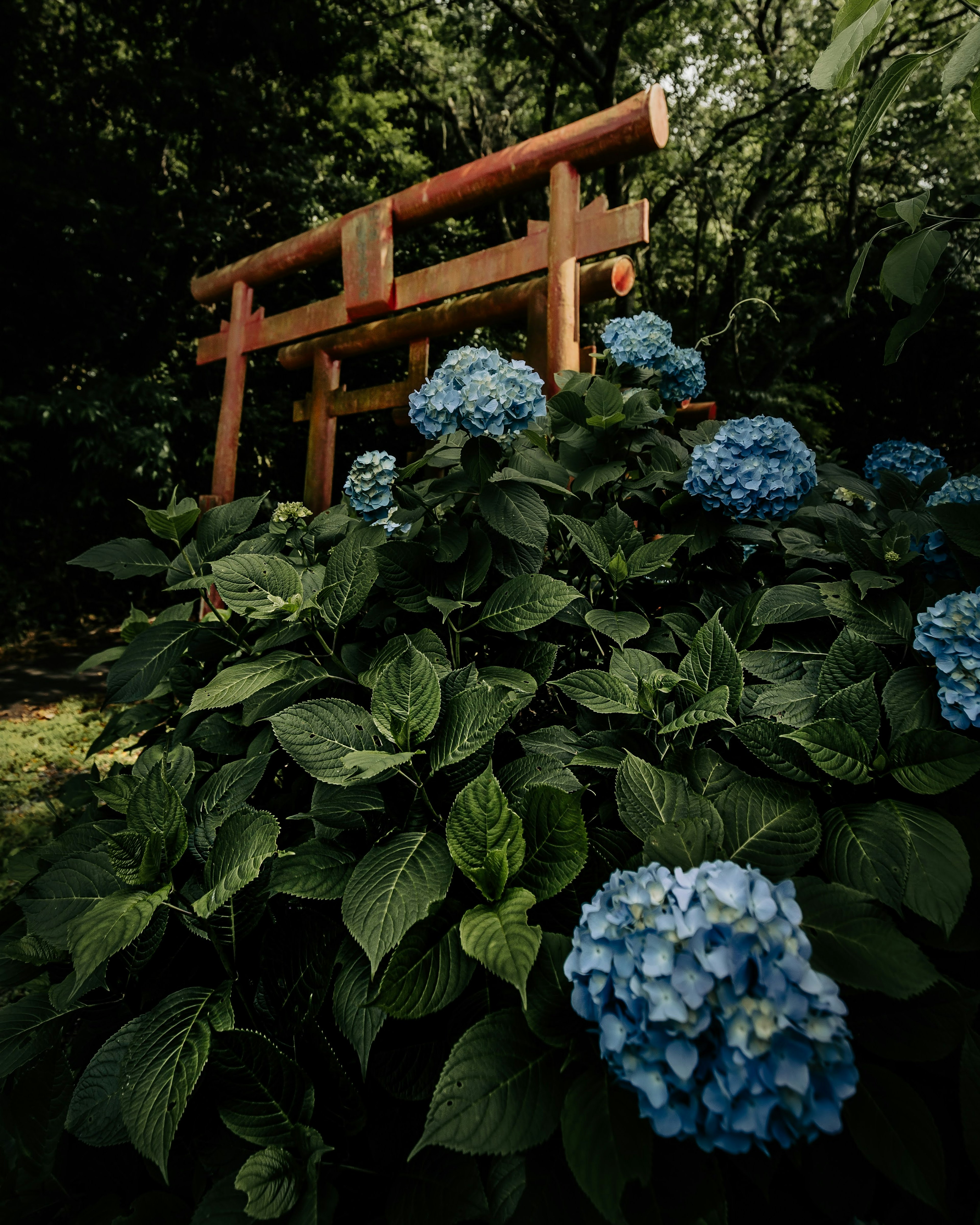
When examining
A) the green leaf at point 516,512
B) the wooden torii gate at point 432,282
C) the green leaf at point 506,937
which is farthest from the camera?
the wooden torii gate at point 432,282

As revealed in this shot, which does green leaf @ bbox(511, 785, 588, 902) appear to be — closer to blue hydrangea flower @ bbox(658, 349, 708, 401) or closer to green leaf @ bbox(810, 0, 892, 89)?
green leaf @ bbox(810, 0, 892, 89)

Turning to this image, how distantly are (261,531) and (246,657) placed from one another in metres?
0.43

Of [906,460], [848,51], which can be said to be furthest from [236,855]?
[906,460]

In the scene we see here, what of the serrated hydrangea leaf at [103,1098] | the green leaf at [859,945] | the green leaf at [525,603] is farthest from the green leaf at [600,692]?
the serrated hydrangea leaf at [103,1098]

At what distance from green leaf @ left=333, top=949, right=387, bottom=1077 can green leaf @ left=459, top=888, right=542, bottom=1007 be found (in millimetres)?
117

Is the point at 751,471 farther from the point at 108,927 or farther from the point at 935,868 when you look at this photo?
the point at 108,927

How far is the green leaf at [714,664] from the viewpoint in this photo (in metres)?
0.99

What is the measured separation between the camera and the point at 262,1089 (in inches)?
32.7

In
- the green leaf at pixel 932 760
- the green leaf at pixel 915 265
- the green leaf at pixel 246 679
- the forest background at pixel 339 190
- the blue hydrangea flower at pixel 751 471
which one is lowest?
the green leaf at pixel 932 760

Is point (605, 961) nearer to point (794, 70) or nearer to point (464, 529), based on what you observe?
point (464, 529)

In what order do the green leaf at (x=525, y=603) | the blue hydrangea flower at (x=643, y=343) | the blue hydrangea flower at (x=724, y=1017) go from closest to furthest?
the blue hydrangea flower at (x=724, y=1017)
the green leaf at (x=525, y=603)
the blue hydrangea flower at (x=643, y=343)

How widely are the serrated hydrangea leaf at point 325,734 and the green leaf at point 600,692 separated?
29cm

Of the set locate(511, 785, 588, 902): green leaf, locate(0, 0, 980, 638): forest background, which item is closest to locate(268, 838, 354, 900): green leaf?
locate(511, 785, 588, 902): green leaf

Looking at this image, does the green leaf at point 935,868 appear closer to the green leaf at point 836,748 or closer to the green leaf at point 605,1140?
the green leaf at point 836,748
